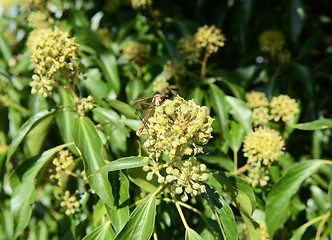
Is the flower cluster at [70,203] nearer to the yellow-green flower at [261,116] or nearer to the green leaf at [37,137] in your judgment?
the green leaf at [37,137]

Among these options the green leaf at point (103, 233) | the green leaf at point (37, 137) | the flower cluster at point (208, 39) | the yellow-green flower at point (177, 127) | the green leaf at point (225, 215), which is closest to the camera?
the yellow-green flower at point (177, 127)

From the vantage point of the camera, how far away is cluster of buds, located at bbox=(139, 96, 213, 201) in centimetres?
102

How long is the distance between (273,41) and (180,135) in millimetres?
1649

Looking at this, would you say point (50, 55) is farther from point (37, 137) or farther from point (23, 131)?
point (37, 137)

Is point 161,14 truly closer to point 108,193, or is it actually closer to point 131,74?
point 131,74

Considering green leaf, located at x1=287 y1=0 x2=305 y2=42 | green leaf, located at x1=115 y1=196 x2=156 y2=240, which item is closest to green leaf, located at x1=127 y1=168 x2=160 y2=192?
green leaf, located at x1=115 y1=196 x2=156 y2=240

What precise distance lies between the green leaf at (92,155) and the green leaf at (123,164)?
0.49 ft

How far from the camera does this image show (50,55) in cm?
134

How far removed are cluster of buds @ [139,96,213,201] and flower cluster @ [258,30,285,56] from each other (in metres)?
1.51

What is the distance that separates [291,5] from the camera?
236 cm

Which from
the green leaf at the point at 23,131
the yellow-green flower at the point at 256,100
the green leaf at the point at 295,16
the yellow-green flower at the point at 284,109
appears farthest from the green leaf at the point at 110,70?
the green leaf at the point at 295,16

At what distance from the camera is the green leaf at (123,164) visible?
1.08m

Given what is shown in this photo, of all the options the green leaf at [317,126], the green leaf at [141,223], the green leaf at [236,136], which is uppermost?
the green leaf at [317,126]

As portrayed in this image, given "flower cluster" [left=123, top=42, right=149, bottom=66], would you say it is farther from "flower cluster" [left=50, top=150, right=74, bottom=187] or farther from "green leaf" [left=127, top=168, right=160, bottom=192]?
"green leaf" [left=127, top=168, right=160, bottom=192]
